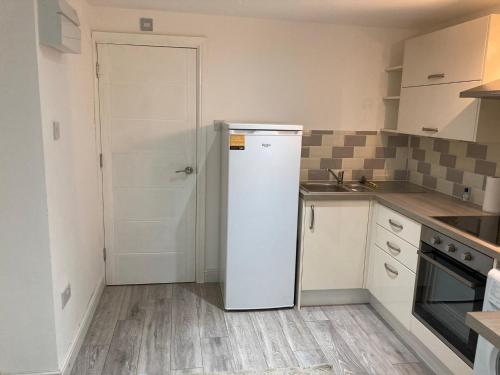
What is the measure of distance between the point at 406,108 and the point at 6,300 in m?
2.96

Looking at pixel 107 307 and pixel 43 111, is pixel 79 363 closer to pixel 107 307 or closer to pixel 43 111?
pixel 107 307

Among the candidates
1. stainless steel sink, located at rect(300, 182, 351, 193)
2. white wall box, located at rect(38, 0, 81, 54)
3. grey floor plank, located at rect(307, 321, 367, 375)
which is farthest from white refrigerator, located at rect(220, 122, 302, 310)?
white wall box, located at rect(38, 0, 81, 54)

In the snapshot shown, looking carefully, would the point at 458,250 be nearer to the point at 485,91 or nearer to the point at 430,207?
the point at 430,207

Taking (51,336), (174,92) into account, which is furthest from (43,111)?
(174,92)

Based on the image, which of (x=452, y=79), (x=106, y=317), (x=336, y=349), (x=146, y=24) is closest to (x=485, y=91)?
(x=452, y=79)

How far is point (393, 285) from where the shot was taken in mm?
2863

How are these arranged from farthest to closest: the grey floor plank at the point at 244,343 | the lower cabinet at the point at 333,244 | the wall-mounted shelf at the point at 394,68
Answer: the wall-mounted shelf at the point at 394,68 < the lower cabinet at the point at 333,244 < the grey floor plank at the point at 244,343

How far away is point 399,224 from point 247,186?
108cm

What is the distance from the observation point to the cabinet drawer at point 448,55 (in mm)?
2467

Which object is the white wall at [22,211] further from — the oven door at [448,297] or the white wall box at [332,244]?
the oven door at [448,297]

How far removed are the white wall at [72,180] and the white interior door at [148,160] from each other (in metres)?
0.14

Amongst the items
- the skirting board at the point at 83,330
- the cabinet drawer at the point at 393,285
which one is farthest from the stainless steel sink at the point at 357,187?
the skirting board at the point at 83,330

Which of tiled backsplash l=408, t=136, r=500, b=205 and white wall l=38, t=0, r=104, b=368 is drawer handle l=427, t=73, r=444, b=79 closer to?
tiled backsplash l=408, t=136, r=500, b=205

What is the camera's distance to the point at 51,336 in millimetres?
2150
